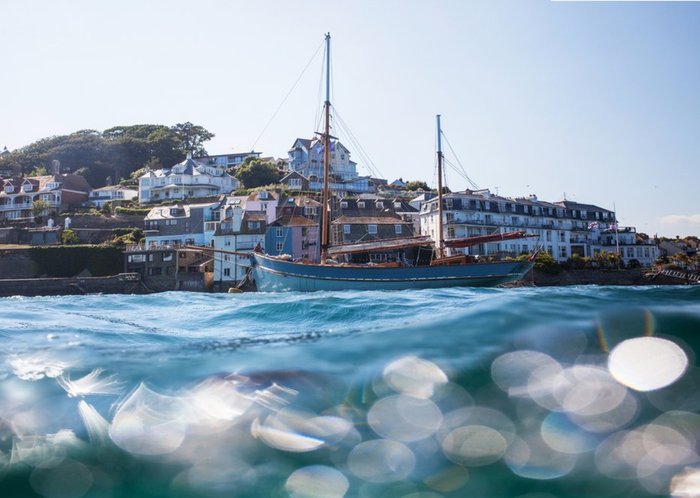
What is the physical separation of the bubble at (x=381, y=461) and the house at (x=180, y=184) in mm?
86076

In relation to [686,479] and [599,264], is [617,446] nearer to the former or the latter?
[686,479]

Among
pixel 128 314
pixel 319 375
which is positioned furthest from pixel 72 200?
pixel 319 375

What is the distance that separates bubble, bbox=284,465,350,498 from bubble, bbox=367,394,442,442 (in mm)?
597

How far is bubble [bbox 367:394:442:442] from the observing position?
516 cm

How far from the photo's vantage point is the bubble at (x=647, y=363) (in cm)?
561

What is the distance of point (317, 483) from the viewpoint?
4.77 meters

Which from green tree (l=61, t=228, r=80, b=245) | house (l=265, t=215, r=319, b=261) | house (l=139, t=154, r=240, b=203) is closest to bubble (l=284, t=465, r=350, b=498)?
house (l=265, t=215, r=319, b=261)

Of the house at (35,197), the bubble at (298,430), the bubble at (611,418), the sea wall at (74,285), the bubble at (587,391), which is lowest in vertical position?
the sea wall at (74,285)

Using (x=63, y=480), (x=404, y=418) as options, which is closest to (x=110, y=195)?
(x=63, y=480)

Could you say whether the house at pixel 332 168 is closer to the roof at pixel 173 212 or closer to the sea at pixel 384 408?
the roof at pixel 173 212

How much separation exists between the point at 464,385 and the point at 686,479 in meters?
2.14

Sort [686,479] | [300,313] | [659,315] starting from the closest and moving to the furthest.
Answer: [686,479] < [659,315] < [300,313]

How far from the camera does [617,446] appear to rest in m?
5.02

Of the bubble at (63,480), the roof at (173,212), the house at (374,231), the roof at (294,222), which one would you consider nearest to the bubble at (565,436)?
the bubble at (63,480)
